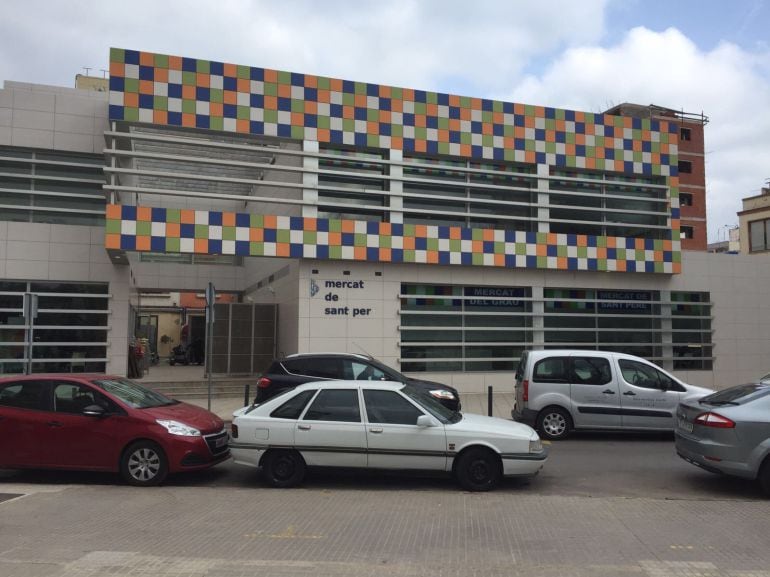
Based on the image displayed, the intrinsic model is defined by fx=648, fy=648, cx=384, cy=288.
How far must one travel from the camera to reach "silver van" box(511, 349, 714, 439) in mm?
11789

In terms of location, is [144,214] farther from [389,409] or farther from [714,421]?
[714,421]

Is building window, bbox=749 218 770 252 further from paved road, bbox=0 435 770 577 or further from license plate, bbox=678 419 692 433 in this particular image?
license plate, bbox=678 419 692 433

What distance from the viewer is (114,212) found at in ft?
53.4

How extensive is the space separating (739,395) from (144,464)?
7.65 m

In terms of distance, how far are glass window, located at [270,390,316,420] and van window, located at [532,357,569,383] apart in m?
5.37

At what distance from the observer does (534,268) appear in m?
20.2

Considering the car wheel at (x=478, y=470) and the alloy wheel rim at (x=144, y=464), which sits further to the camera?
the alloy wheel rim at (x=144, y=464)

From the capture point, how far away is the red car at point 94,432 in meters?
8.27

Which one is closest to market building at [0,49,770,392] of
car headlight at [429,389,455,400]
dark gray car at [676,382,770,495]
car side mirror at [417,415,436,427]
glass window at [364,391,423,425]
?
car headlight at [429,389,455,400]

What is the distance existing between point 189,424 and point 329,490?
2080 millimetres

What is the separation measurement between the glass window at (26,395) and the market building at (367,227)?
17.0 ft

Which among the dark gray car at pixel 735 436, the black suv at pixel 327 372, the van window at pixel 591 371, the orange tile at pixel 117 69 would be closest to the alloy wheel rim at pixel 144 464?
the black suv at pixel 327 372

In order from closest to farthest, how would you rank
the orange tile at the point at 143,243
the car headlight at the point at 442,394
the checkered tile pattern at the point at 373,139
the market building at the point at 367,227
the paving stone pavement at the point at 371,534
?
the paving stone pavement at the point at 371,534
the car headlight at the point at 442,394
the orange tile at the point at 143,243
the checkered tile pattern at the point at 373,139
the market building at the point at 367,227

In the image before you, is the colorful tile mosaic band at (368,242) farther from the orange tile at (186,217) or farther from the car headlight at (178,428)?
the car headlight at (178,428)
